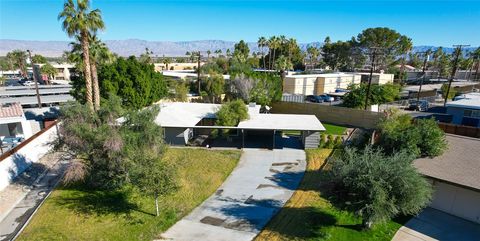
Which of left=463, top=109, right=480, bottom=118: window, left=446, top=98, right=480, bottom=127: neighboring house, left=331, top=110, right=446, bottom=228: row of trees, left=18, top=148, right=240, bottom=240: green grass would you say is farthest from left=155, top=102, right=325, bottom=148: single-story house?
left=463, top=109, right=480, bottom=118: window

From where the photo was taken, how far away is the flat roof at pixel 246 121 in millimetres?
27125

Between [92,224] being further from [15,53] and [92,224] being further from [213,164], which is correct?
[15,53]

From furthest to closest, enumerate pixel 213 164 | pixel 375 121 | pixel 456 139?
pixel 375 121, pixel 213 164, pixel 456 139

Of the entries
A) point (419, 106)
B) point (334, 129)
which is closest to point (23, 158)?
point (334, 129)

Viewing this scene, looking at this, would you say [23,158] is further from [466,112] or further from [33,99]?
[466,112]

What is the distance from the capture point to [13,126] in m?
29.2

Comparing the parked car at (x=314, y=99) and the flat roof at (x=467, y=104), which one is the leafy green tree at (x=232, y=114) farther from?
the parked car at (x=314, y=99)

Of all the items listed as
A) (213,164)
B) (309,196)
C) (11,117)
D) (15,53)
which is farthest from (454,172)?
(15,53)

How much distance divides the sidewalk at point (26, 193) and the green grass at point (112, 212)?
74 centimetres

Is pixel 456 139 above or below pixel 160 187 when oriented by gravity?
above

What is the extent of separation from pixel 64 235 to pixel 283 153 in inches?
721

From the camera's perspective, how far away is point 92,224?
1558 centimetres

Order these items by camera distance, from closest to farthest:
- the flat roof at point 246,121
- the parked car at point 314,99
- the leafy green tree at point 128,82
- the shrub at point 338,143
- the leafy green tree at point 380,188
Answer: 1. the leafy green tree at point 380,188
2. the flat roof at point 246,121
3. the shrub at point 338,143
4. the leafy green tree at point 128,82
5. the parked car at point 314,99

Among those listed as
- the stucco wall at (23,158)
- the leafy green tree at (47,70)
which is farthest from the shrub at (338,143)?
the leafy green tree at (47,70)
